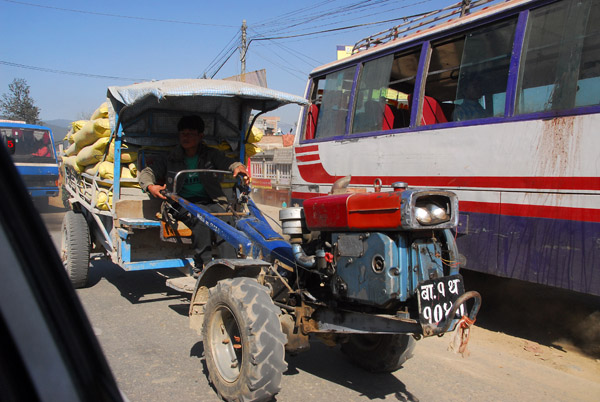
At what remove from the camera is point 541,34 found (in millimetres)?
4383

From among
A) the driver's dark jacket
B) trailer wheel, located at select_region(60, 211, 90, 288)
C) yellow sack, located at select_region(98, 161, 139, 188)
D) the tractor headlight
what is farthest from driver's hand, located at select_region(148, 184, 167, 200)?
the tractor headlight

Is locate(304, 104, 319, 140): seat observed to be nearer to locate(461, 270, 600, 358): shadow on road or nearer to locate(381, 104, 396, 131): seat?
locate(381, 104, 396, 131): seat

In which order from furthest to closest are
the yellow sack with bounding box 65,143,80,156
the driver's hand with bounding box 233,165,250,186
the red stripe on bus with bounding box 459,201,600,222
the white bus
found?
the yellow sack with bounding box 65,143,80,156
the driver's hand with bounding box 233,165,250,186
the white bus
the red stripe on bus with bounding box 459,201,600,222

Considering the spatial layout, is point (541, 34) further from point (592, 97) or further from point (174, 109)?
point (174, 109)

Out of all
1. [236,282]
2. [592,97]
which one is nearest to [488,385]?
[236,282]

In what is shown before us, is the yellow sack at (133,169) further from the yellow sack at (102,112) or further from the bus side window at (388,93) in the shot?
the bus side window at (388,93)

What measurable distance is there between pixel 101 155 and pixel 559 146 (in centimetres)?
534

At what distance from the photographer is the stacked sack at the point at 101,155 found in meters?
5.61

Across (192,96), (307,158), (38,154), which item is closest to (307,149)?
(307,158)

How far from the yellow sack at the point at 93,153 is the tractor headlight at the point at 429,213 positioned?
4.53 metres

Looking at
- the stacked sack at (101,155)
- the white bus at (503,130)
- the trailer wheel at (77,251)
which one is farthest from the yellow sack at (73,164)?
the white bus at (503,130)

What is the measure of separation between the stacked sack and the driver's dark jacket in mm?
603

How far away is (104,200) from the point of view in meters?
5.55

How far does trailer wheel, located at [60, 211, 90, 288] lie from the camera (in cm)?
577
